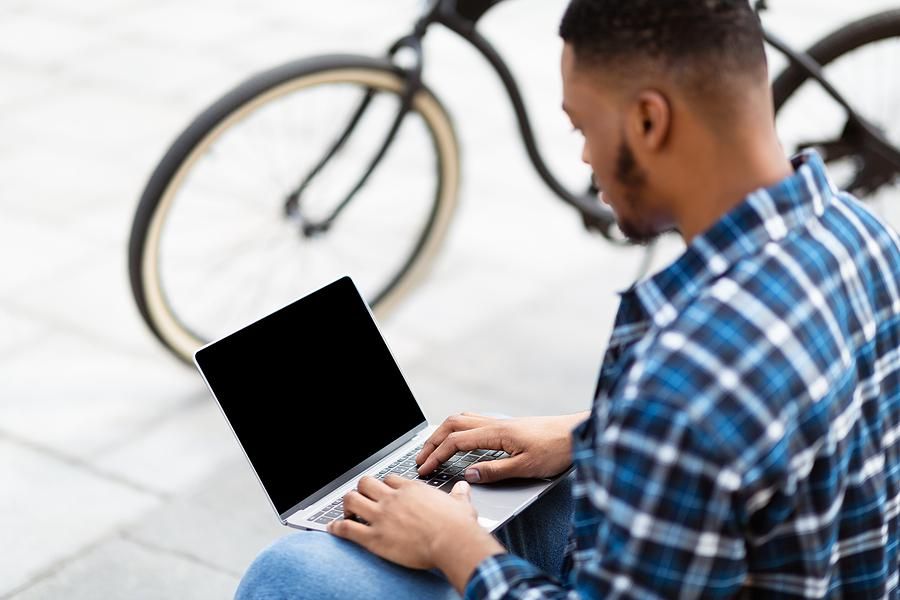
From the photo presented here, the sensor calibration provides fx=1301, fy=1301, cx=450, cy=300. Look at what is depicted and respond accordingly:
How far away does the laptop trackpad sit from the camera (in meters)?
1.83

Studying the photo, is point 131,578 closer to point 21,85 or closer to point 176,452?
point 176,452

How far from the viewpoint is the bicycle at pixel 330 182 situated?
319 cm

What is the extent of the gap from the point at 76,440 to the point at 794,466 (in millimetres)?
2346

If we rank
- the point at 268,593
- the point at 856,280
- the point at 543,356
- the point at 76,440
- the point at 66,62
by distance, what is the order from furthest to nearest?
1. the point at 66,62
2. the point at 543,356
3. the point at 76,440
4. the point at 268,593
5. the point at 856,280

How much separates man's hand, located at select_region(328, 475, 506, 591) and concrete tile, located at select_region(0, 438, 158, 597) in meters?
1.31

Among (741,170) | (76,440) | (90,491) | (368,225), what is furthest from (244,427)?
(368,225)

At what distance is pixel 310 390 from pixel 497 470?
1.27 ft

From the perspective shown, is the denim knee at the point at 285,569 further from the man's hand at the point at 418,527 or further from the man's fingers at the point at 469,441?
the man's fingers at the point at 469,441

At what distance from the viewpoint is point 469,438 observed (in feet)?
6.20

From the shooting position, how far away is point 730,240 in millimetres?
1338

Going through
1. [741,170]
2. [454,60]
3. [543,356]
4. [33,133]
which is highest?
[33,133]

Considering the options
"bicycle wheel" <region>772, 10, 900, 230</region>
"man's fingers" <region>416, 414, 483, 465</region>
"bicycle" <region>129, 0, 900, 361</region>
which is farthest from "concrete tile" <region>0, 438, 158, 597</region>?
"bicycle wheel" <region>772, 10, 900, 230</region>

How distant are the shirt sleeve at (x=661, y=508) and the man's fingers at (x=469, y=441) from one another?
0.52 m

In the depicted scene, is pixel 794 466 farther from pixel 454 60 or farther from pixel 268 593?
pixel 454 60
